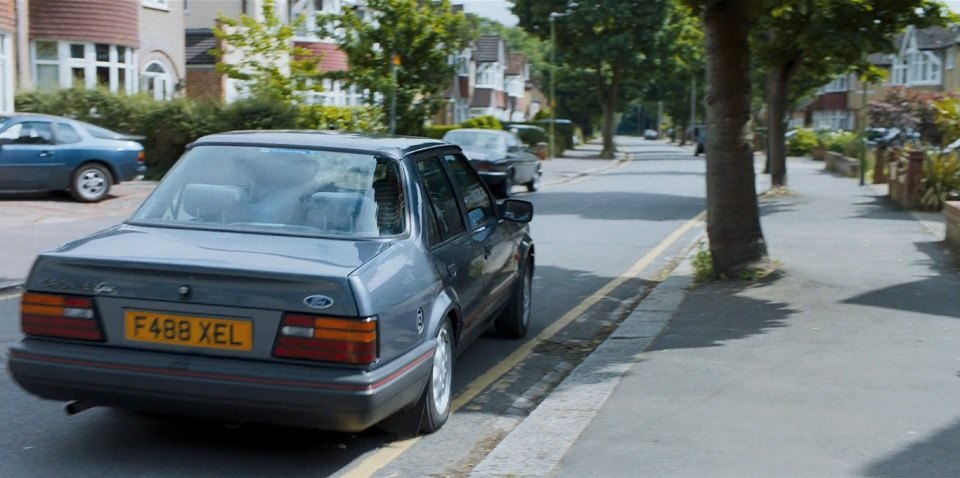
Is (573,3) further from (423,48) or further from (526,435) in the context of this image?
A: (526,435)

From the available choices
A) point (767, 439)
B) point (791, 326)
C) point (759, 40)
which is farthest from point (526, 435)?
point (759, 40)

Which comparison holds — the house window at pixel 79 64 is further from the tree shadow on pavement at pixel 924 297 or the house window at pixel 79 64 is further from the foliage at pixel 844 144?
the tree shadow on pavement at pixel 924 297

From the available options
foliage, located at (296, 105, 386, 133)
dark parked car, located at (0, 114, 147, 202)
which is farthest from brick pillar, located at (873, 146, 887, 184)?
dark parked car, located at (0, 114, 147, 202)

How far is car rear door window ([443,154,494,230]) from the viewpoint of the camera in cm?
729

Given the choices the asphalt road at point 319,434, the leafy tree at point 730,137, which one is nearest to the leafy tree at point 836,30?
the leafy tree at point 730,137

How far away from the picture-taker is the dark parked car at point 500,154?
82.6 feet

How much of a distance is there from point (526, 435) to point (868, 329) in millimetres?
3723

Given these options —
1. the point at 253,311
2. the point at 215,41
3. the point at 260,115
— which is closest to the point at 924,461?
the point at 253,311

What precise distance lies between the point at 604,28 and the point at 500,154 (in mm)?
32834

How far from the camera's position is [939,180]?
20656mm

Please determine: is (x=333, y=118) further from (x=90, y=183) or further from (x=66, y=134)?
(x=66, y=134)

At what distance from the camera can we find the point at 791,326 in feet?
28.9

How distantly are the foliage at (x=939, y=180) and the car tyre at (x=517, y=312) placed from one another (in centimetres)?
1356

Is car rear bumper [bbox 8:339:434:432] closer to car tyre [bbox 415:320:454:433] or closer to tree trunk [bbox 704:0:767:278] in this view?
car tyre [bbox 415:320:454:433]
